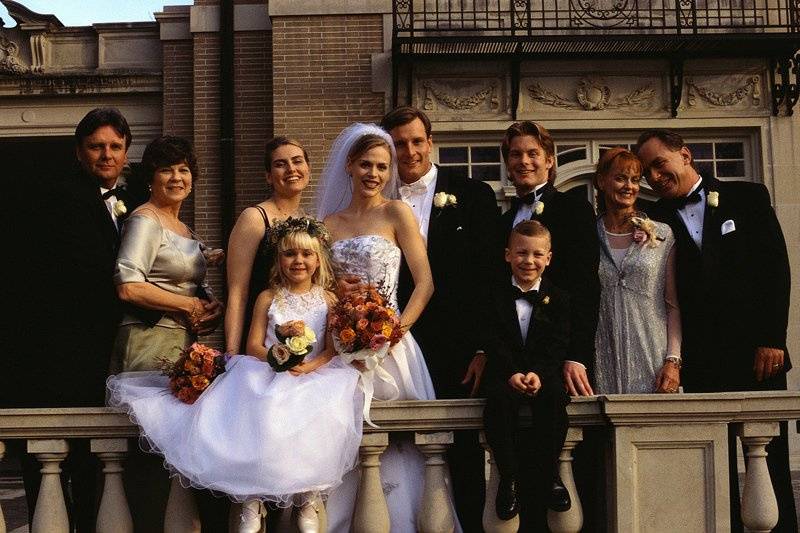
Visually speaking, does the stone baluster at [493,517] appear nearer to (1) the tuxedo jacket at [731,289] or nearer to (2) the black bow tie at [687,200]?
(1) the tuxedo jacket at [731,289]

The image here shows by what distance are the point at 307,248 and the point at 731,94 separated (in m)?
9.03

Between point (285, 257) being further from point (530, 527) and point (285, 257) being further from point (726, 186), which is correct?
point (726, 186)

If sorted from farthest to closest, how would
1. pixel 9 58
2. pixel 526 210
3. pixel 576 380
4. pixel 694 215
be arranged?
1. pixel 9 58
2. pixel 694 215
3. pixel 526 210
4. pixel 576 380

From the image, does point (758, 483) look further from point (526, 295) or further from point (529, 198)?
point (529, 198)

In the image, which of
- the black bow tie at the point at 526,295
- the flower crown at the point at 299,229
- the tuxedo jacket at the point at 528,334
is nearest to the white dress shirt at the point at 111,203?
the flower crown at the point at 299,229

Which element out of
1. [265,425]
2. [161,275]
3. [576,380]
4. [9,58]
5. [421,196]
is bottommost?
[265,425]

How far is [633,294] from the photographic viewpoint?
5207mm

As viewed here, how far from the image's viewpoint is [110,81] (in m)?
13.7

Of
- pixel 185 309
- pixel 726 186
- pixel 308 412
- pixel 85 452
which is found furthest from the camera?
pixel 726 186

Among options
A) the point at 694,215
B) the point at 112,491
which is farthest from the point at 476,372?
the point at 112,491

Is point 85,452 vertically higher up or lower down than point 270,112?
lower down

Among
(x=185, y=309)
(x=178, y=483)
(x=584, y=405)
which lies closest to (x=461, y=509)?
(x=584, y=405)

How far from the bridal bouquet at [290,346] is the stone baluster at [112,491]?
706 mm

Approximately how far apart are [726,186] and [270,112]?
8645 millimetres
